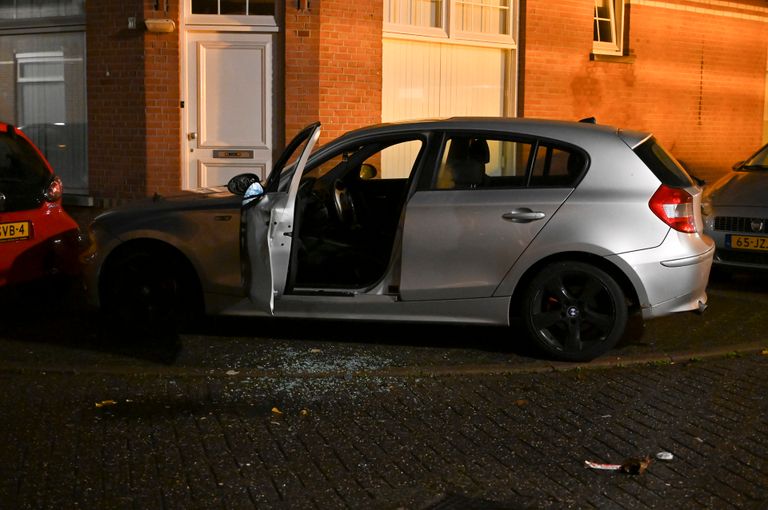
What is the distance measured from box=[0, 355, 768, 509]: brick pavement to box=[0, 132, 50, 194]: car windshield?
194cm

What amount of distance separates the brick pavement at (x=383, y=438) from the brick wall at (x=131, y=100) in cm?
608

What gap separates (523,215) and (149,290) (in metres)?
2.70

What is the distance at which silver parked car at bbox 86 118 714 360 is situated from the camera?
7117 millimetres

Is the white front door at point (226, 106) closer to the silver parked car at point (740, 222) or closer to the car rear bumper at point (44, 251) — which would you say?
the car rear bumper at point (44, 251)

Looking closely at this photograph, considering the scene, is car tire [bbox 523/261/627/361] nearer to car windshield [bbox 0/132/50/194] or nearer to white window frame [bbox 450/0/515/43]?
car windshield [bbox 0/132/50/194]

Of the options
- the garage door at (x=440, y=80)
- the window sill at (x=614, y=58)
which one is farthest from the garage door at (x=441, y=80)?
the window sill at (x=614, y=58)

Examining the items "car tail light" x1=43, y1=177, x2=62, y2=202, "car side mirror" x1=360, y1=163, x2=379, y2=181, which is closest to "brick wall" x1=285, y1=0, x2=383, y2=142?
"car tail light" x1=43, y1=177, x2=62, y2=202

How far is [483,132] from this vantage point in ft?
24.3

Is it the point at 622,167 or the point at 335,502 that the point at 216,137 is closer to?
the point at 622,167

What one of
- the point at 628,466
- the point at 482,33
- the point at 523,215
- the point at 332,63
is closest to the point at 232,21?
the point at 332,63

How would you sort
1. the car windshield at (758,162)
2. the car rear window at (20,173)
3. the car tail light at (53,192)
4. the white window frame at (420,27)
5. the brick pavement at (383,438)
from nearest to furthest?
1. the brick pavement at (383,438)
2. the car rear window at (20,173)
3. the car tail light at (53,192)
4. the car windshield at (758,162)
5. the white window frame at (420,27)

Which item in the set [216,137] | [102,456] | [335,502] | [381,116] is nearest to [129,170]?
[216,137]

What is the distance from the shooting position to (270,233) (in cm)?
714

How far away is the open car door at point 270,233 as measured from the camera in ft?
22.7
